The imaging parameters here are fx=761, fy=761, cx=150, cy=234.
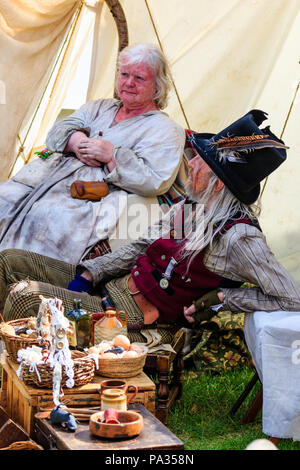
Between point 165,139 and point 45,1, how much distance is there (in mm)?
1342

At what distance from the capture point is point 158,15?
5.17 m

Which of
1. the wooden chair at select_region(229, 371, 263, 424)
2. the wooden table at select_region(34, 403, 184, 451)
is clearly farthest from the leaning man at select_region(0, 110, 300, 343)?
the wooden table at select_region(34, 403, 184, 451)

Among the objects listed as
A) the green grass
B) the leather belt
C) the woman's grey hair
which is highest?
the woman's grey hair

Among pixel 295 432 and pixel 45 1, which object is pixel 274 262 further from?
pixel 45 1

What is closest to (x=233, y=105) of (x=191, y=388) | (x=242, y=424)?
(x=191, y=388)

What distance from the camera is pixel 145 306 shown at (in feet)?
10.4

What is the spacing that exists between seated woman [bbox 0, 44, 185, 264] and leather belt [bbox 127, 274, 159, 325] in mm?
728

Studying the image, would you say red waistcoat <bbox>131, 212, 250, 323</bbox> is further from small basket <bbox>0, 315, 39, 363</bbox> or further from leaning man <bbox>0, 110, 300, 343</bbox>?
small basket <bbox>0, 315, 39, 363</bbox>

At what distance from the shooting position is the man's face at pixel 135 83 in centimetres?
430

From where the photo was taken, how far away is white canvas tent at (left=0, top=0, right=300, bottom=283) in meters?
4.78

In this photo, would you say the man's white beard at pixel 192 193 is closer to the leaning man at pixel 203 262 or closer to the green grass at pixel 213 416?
the leaning man at pixel 203 262

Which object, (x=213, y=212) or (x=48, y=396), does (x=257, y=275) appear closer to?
(x=213, y=212)

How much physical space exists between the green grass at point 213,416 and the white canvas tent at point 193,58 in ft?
4.62

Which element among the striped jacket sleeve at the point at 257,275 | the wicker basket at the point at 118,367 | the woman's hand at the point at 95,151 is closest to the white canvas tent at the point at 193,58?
the woman's hand at the point at 95,151
